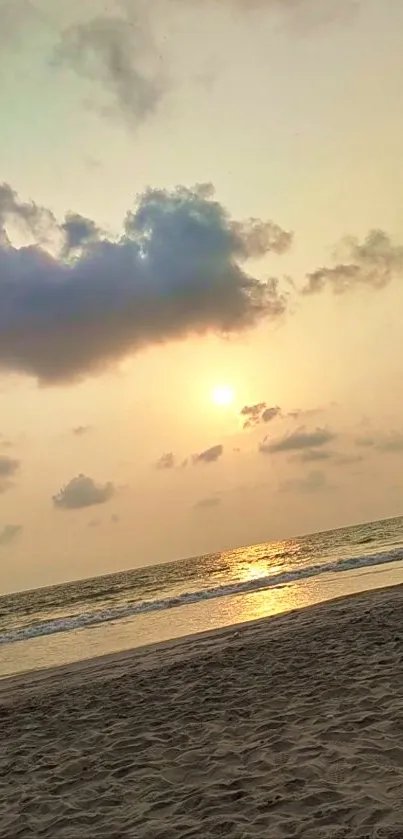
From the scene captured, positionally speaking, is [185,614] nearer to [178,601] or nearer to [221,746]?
[178,601]

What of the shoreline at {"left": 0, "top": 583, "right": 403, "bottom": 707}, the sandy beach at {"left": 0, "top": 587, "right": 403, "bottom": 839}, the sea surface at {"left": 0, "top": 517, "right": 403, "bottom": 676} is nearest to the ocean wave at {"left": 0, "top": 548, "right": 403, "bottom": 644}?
the sea surface at {"left": 0, "top": 517, "right": 403, "bottom": 676}

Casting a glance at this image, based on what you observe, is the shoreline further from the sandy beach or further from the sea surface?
the sea surface

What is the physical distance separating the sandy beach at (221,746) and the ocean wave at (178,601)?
14888 mm

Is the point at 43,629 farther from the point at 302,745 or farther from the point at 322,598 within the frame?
the point at 302,745

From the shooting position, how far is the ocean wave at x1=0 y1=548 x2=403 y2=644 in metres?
26.6

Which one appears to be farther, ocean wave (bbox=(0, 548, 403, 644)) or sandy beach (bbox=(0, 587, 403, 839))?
ocean wave (bbox=(0, 548, 403, 644))

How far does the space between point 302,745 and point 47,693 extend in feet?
22.4

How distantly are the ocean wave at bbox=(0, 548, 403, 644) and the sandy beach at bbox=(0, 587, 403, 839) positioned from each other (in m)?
14.9

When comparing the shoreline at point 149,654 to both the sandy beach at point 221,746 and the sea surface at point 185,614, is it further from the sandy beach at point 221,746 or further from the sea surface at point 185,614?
the sea surface at point 185,614

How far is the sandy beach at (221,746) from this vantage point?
196 inches

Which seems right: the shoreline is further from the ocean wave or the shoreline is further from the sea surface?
the ocean wave

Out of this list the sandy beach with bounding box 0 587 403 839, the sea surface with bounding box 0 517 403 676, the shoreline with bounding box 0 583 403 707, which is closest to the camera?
the sandy beach with bounding box 0 587 403 839

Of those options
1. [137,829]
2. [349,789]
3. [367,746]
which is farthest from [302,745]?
[137,829]

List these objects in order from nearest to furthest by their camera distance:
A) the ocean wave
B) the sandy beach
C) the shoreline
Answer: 1. the sandy beach
2. the shoreline
3. the ocean wave
